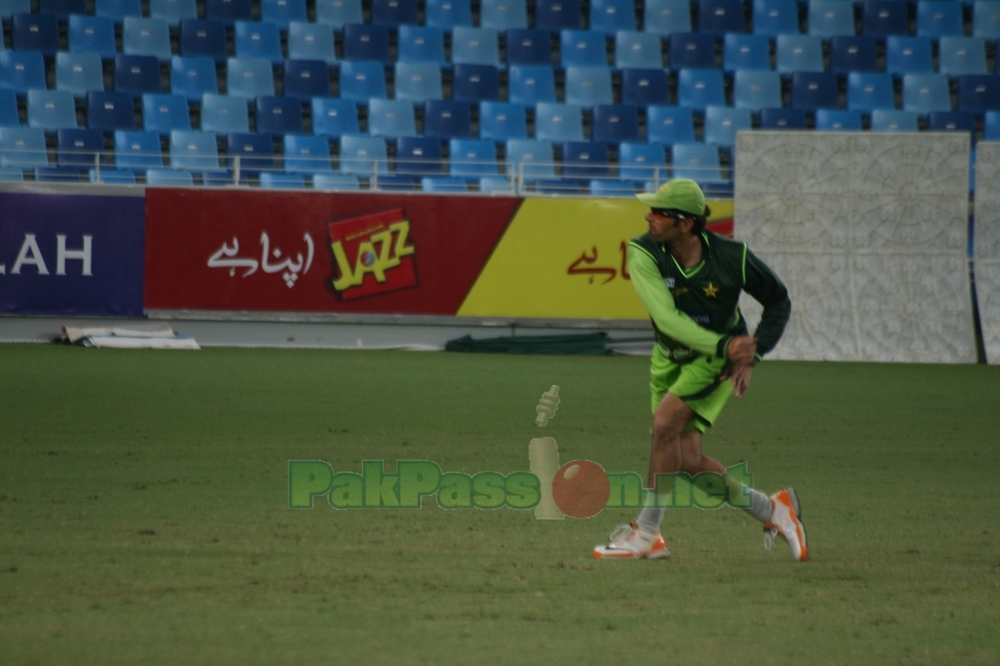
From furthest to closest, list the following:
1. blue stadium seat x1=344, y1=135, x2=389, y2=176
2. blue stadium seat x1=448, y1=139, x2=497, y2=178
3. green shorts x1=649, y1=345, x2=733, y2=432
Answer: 1. blue stadium seat x1=448, y1=139, x2=497, y2=178
2. blue stadium seat x1=344, y1=135, x2=389, y2=176
3. green shorts x1=649, y1=345, x2=733, y2=432

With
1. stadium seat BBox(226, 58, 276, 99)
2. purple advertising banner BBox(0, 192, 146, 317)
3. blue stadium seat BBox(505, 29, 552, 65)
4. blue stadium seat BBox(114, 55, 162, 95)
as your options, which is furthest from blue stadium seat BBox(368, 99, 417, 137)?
purple advertising banner BBox(0, 192, 146, 317)

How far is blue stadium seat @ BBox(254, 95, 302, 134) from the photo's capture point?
67.1 ft

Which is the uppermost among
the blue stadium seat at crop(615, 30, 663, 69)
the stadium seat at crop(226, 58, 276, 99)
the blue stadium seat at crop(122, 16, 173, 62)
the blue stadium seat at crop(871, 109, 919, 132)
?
the blue stadium seat at crop(122, 16, 173, 62)

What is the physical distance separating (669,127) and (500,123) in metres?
3.11

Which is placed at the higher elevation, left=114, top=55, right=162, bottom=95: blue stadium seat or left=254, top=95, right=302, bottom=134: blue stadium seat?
left=114, top=55, right=162, bottom=95: blue stadium seat

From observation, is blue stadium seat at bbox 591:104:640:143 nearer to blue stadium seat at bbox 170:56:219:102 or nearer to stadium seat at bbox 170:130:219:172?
stadium seat at bbox 170:130:219:172

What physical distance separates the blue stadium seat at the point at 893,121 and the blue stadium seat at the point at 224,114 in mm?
11583

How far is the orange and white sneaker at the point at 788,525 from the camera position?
5.46 meters

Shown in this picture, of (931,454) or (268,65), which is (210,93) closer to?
(268,65)

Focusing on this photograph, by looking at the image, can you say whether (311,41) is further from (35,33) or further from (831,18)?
(831,18)

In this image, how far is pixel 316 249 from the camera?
60.0 feet

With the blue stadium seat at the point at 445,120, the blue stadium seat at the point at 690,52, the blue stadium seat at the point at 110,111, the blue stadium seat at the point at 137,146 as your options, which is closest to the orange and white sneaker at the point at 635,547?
the blue stadium seat at the point at 137,146

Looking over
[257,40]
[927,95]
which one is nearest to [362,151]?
[257,40]

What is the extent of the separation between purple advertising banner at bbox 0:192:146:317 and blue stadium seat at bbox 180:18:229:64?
458 cm
